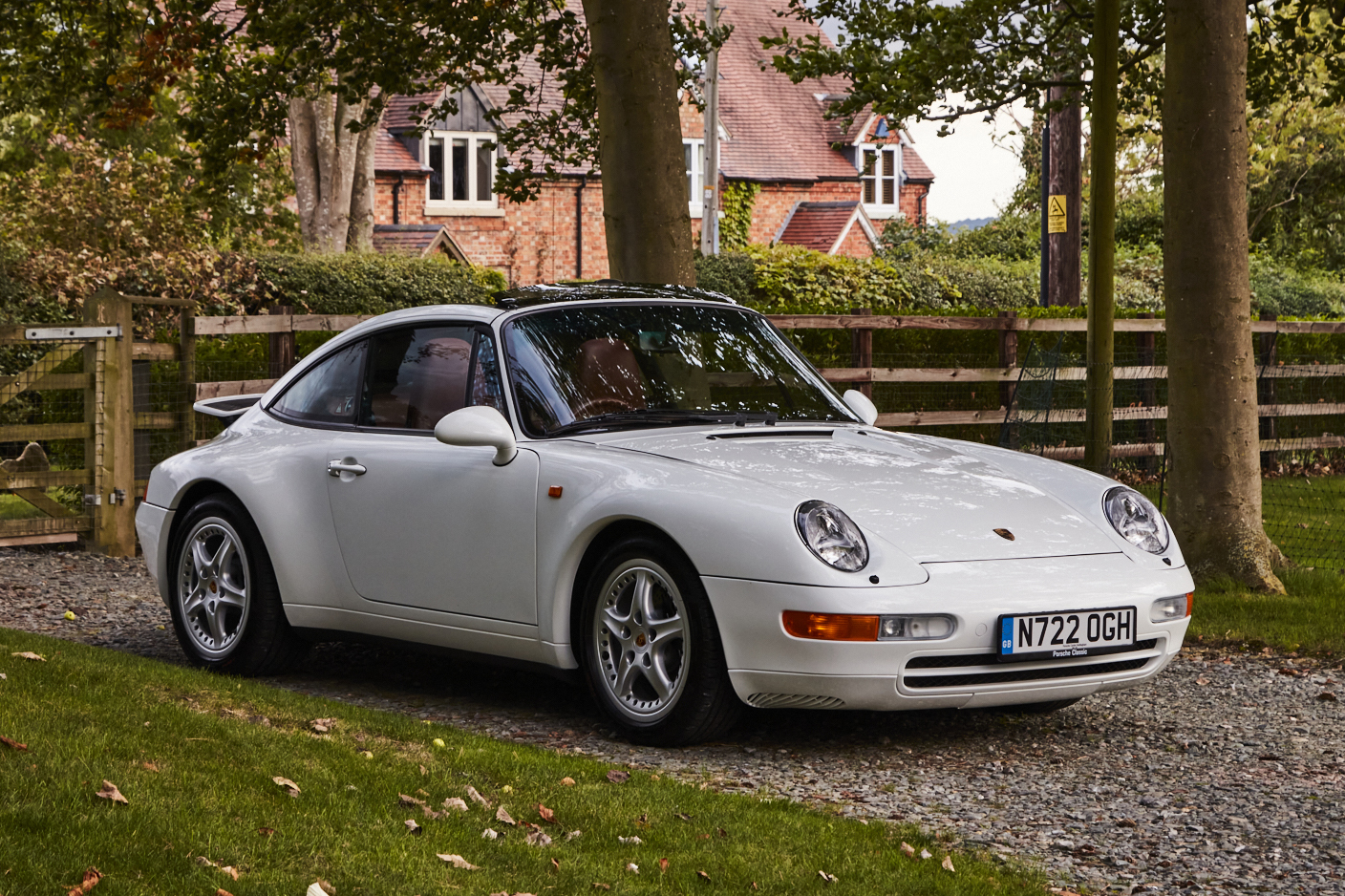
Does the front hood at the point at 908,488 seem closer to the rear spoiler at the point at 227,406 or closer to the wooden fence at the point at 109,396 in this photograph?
the rear spoiler at the point at 227,406

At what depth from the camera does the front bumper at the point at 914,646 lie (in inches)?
217

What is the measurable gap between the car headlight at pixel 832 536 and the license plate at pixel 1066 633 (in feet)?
1.76

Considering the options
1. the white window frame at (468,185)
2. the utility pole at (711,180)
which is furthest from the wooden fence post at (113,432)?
the white window frame at (468,185)

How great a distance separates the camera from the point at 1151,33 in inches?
519

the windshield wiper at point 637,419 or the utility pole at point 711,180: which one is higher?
the utility pole at point 711,180

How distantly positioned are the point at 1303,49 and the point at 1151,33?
148 cm

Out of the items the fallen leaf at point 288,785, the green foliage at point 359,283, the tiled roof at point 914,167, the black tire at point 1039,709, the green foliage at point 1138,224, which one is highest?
the tiled roof at point 914,167

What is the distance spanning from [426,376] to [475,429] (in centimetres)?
82

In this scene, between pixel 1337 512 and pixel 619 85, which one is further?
pixel 1337 512

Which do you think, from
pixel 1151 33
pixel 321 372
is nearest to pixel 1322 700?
pixel 321 372

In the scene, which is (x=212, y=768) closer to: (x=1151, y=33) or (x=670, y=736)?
(x=670, y=736)

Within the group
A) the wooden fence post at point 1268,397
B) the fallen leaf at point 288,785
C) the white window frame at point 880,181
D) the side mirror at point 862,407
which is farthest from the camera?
the white window frame at point 880,181

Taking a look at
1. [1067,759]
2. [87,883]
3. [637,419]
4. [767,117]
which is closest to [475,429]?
[637,419]

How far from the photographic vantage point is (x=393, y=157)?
43406mm
